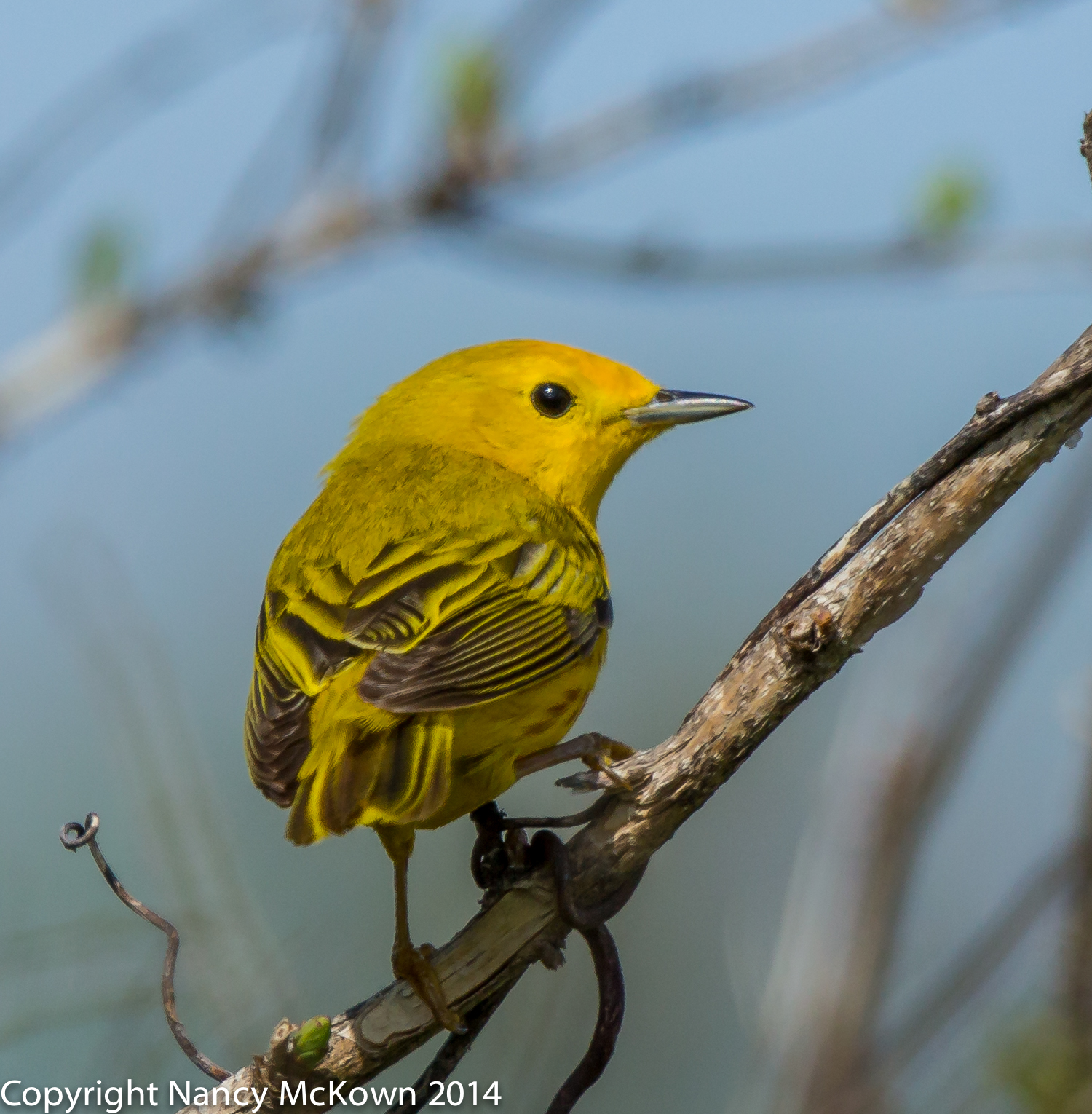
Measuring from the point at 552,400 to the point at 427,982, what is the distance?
2579 millimetres

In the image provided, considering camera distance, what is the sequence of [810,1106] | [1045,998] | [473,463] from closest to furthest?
[810,1106] < [1045,998] < [473,463]

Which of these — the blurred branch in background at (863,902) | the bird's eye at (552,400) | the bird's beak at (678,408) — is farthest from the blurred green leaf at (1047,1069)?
the bird's eye at (552,400)

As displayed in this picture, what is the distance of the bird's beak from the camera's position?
4.27m

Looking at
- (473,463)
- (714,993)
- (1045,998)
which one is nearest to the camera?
(1045,998)

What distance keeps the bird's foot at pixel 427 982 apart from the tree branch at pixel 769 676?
0.02 metres

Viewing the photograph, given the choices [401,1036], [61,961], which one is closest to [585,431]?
[61,961]

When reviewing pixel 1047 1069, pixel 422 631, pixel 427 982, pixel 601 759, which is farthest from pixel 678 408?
pixel 1047 1069

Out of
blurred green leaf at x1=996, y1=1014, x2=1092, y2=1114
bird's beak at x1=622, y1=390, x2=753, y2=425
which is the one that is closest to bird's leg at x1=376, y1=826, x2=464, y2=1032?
blurred green leaf at x1=996, y1=1014, x2=1092, y2=1114

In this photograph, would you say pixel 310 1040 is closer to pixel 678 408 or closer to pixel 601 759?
pixel 601 759

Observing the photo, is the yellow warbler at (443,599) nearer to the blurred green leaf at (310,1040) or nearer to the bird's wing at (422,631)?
the bird's wing at (422,631)

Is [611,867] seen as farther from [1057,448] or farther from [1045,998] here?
[1057,448]

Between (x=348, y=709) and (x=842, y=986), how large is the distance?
1254 mm

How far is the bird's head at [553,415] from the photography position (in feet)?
14.4

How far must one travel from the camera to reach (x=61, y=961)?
286 centimetres
